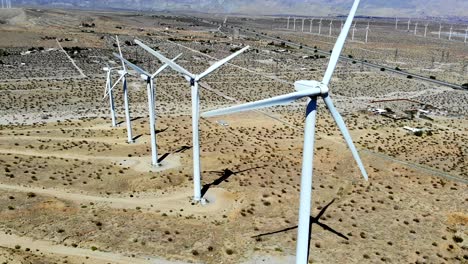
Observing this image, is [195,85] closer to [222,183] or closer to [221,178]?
[222,183]

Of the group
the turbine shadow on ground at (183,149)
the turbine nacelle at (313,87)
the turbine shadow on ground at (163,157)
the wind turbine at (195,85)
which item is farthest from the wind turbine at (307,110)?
the turbine shadow on ground at (183,149)

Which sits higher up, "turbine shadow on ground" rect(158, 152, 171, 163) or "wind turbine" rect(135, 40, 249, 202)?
"wind turbine" rect(135, 40, 249, 202)

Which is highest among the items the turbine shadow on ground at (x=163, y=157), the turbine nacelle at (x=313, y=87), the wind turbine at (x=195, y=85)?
the turbine nacelle at (x=313, y=87)

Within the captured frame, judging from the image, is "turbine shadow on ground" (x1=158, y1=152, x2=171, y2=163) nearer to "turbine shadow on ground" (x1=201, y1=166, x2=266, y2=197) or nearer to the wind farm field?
the wind farm field

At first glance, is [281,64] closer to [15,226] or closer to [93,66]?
[93,66]

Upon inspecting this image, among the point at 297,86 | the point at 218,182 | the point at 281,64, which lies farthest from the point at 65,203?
the point at 281,64

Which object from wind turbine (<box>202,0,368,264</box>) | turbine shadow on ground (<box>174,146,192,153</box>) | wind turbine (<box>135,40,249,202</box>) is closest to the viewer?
wind turbine (<box>202,0,368,264</box>)

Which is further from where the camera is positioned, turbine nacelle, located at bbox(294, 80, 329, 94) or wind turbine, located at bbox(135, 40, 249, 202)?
wind turbine, located at bbox(135, 40, 249, 202)

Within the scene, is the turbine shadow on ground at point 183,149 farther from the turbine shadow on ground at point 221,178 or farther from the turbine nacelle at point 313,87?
the turbine nacelle at point 313,87

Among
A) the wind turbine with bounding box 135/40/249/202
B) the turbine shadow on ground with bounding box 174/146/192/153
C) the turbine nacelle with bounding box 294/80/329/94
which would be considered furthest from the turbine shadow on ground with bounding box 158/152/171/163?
the turbine nacelle with bounding box 294/80/329/94

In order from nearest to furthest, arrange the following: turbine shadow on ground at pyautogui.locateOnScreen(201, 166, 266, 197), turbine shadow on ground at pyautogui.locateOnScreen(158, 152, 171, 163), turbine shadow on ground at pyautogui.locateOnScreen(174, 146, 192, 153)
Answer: turbine shadow on ground at pyautogui.locateOnScreen(201, 166, 266, 197) → turbine shadow on ground at pyautogui.locateOnScreen(158, 152, 171, 163) → turbine shadow on ground at pyautogui.locateOnScreen(174, 146, 192, 153)

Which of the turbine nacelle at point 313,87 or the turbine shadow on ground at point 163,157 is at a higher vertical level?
the turbine nacelle at point 313,87
